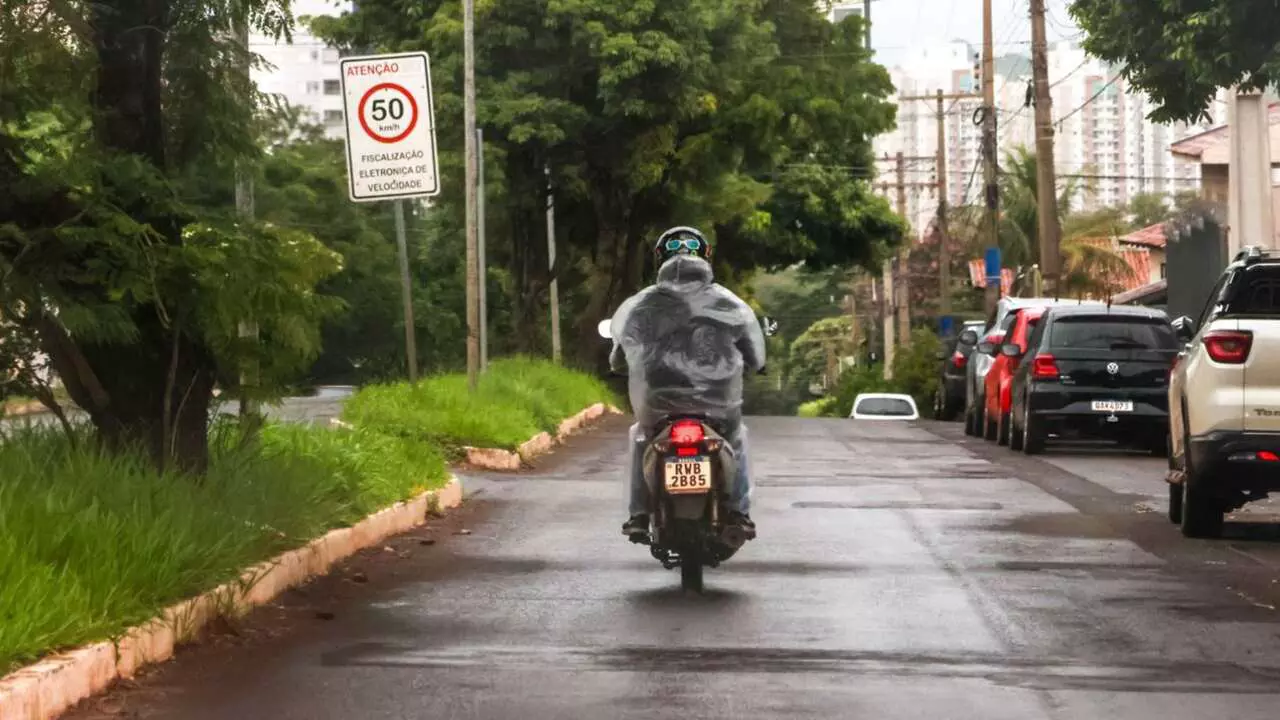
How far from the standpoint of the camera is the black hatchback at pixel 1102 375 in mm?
22875

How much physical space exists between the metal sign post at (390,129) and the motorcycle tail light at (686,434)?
21.9 feet

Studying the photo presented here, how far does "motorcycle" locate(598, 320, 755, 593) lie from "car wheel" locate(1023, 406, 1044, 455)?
1334 centimetres

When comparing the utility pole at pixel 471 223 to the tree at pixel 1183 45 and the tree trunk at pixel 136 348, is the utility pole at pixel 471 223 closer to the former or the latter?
the tree at pixel 1183 45

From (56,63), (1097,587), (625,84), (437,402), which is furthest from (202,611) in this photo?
(625,84)

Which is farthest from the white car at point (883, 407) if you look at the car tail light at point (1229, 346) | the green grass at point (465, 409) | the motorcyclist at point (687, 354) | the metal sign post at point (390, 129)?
the motorcyclist at point (687, 354)

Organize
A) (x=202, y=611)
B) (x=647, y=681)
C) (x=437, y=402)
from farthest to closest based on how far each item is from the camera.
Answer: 1. (x=437, y=402)
2. (x=202, y=611)
3. (x=647, y=681)

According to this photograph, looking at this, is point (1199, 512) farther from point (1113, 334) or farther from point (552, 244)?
point (552, 244)

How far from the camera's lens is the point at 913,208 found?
87.4 meters

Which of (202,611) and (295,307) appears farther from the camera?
(295,307)

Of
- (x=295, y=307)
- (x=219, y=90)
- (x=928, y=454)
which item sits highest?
(x=219, y=90)

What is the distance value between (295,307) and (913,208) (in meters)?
77.7

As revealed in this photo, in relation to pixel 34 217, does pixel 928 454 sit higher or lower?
lower

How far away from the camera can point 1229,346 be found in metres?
12.6

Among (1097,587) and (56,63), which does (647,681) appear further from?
(56,63)
